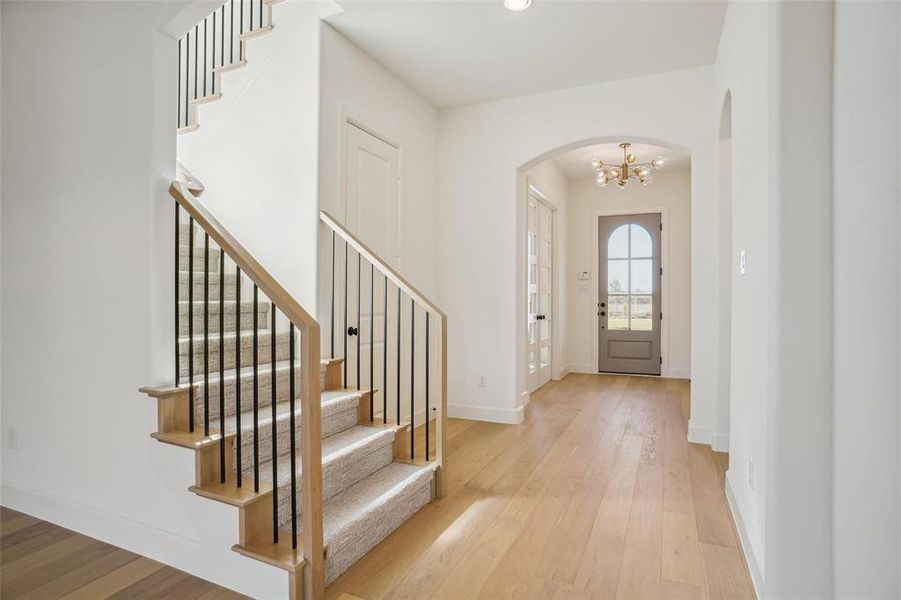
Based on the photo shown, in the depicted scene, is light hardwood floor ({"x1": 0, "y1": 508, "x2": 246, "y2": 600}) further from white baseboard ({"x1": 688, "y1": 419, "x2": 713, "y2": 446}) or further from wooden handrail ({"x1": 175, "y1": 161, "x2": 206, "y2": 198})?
white baseboard ({"x1": 688, "y1": 419, "x2": 713, "y2": 446})

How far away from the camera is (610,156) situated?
6051mm

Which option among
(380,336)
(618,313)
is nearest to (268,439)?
(380,336)

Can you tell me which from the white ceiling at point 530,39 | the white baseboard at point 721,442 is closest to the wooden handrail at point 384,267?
the white ceiling at point 530,39

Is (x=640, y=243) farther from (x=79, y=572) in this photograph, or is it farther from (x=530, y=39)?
(x=79, y=572)

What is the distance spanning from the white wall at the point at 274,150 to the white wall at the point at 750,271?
241cm

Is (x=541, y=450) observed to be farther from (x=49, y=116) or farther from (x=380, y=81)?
(x=49, y=116)

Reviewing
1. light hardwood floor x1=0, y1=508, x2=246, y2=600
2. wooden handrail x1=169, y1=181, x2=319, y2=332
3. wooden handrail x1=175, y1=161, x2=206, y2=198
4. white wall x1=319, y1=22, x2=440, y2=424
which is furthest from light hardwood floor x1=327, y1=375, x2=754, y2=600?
wooden handrail x1=175, y1=161, x2=206, y2=198

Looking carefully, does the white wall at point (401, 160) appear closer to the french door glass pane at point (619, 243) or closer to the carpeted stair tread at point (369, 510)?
the carpeted stair tread at point (369, 510)

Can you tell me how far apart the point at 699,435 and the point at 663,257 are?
3674mm

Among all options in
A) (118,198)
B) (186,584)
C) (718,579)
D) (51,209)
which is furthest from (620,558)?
(51,209)

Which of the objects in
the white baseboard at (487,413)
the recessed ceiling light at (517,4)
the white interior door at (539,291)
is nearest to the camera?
the recessed ceiling light at (517,4)

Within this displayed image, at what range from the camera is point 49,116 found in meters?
2.54

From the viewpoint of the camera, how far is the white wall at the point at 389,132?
3295 mm

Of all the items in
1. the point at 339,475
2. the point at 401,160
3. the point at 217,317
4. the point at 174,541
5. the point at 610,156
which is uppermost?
the point at 610,156
